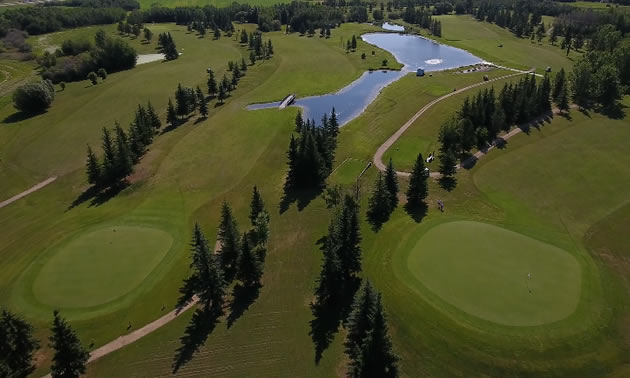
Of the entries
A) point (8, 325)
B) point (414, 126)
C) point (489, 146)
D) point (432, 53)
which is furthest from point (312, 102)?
point (8, 325)

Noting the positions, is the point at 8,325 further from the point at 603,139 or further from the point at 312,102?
the point at 603,139

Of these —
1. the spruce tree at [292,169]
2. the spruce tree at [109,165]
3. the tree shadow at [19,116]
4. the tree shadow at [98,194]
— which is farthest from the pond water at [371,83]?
the tree shadow at [19,116]

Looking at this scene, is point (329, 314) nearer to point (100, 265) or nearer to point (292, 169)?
point (100, 265)

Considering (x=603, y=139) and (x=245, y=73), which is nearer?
(x=603, y=139)

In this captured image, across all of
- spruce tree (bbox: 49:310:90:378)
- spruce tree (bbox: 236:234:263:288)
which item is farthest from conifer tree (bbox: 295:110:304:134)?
spruce tree (bbox: 49:310:90:378)

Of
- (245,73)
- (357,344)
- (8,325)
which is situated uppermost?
(245,73)

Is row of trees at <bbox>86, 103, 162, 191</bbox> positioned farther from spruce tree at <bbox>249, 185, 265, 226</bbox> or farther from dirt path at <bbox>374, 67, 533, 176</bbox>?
dirt path at <bbox>374, 67, 533, 176</bbox>

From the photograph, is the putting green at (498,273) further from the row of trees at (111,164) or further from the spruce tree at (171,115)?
the spruce tree at (171,115)
